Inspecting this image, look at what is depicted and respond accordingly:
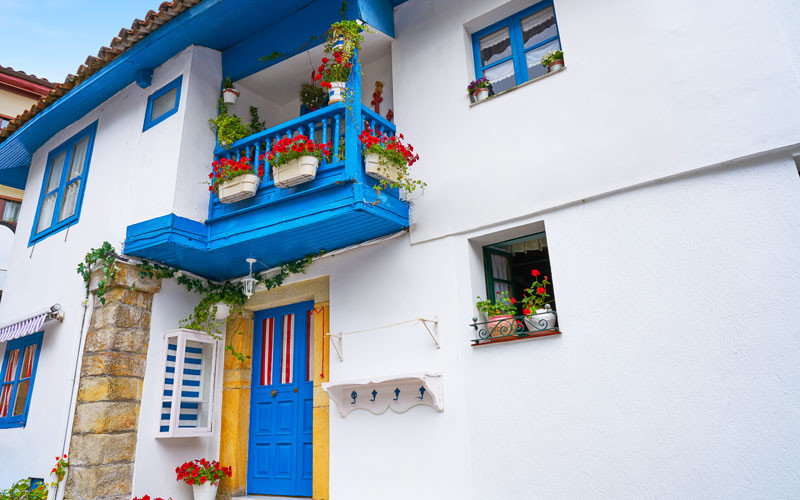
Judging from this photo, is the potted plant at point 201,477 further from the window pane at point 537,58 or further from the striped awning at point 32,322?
the window pane at point 537,58

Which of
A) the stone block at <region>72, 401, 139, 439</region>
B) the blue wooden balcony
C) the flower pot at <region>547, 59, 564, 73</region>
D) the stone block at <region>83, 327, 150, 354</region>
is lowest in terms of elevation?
the stone block at <region>72, 401, 139, 439</region>

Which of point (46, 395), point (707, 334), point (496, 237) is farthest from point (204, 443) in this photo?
point (707, 334)

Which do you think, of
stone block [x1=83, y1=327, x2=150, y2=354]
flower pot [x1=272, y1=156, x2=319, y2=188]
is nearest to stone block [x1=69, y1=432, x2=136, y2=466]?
stone block [x1=83, y1=327, x2=150, y2=354]

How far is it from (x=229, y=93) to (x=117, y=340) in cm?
343

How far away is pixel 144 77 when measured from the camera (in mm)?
7414

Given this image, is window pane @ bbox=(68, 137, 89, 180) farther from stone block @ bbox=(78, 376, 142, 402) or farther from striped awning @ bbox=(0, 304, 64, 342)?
stone block @ bbox=(78, 376, 142, 402)

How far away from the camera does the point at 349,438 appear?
5.73m

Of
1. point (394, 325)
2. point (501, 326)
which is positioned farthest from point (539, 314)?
point (394, 325)

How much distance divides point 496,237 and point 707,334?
2111 millimetres

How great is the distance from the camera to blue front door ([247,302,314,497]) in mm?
6473

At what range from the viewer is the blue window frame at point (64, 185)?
8.05 m

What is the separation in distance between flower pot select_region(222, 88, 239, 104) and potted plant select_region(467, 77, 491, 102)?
126 inches

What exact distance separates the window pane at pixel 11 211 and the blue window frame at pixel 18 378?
19.1 ft

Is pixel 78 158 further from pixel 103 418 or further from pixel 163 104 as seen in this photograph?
pixel 103 418
